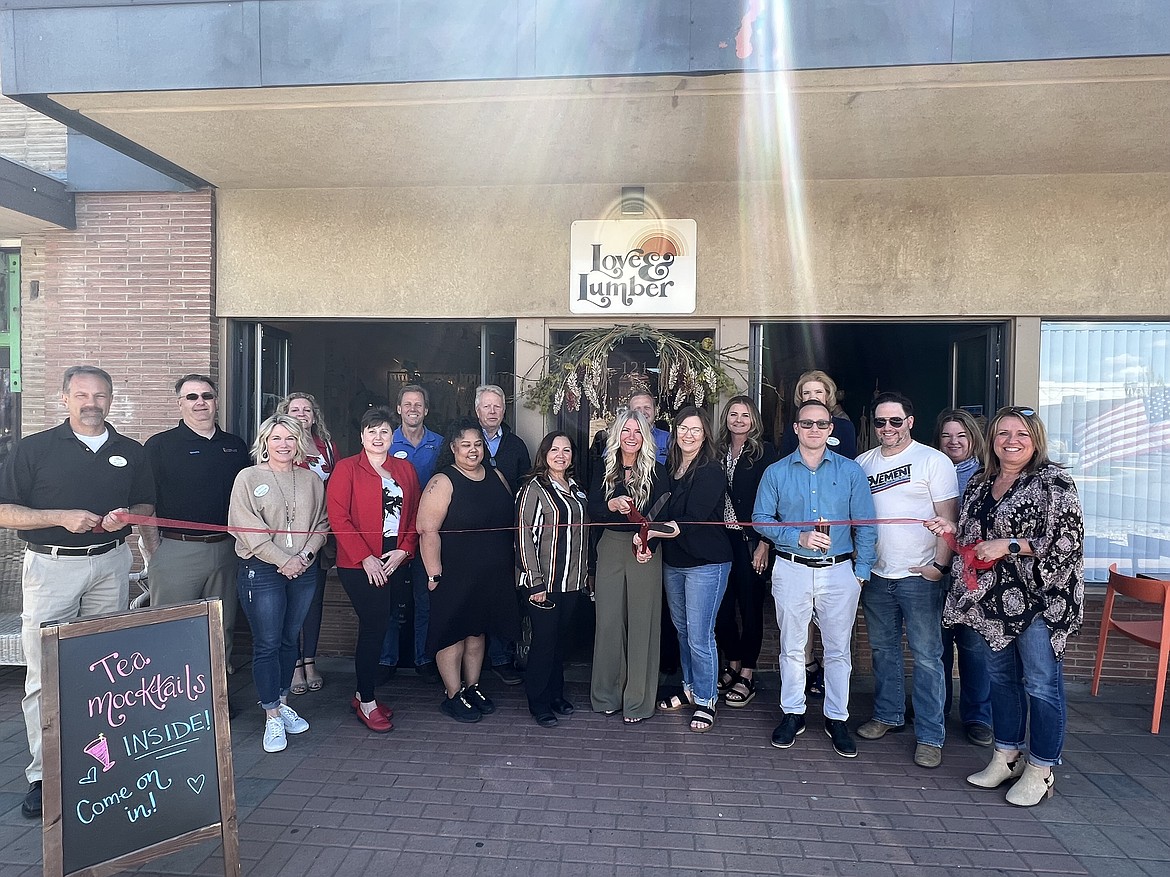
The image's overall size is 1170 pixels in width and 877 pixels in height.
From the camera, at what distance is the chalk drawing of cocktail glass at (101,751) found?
2.68 meters

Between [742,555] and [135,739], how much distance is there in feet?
10.9

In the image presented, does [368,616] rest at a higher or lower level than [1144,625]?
higher

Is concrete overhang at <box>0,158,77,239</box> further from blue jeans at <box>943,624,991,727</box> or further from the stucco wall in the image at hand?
blue jeans at <box>943,624,991,727</box>

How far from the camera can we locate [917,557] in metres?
3.86

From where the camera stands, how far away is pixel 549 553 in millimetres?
4199

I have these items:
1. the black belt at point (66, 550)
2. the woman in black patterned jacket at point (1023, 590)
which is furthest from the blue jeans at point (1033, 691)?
the black belt at point (66, 550)

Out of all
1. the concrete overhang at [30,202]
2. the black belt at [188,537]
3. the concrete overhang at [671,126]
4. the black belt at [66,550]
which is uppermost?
the concrete overhang at [671,126]

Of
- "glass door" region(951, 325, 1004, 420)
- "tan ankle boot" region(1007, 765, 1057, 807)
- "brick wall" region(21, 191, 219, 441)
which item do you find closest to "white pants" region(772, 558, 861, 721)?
"tan ankle boot" region(1007, 765, 1057, 807)

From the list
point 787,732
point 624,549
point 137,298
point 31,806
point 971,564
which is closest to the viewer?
point 31,806

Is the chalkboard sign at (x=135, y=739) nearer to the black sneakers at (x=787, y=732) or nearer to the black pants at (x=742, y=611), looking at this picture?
the black sneakers at (x=787, y=732)

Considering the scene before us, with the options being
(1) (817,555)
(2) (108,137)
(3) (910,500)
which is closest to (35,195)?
(2) (108,137)

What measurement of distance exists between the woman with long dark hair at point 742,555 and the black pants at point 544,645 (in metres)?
1.04

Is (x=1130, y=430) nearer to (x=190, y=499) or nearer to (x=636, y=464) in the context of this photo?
(x=636, y=464)

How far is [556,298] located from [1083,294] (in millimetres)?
3819
